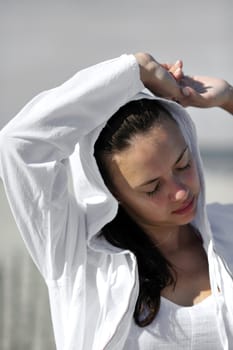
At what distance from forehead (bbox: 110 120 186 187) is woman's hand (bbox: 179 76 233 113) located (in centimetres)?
8

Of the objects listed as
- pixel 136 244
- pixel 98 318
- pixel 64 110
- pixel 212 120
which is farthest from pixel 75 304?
pixel 212 120

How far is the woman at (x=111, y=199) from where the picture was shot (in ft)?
4.23

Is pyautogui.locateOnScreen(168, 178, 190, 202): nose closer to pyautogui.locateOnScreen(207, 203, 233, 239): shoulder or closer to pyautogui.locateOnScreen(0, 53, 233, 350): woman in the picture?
pyautogui.locateOnScreen(0, 53, 233, 350): woman

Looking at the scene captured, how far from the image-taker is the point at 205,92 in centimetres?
141

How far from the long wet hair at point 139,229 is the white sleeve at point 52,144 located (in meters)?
0.03

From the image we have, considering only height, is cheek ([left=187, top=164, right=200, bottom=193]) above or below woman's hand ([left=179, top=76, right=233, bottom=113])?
below

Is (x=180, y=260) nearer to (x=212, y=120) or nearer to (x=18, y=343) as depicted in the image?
(x=18, y=343)

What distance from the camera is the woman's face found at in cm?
129

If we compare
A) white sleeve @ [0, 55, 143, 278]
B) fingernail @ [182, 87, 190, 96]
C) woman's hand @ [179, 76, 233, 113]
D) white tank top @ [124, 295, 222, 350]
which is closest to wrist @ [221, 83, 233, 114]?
woman's hand @ [179, 76, 233, 113]

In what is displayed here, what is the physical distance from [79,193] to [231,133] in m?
10.7

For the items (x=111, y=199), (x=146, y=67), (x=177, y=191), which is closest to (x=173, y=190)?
(x=177, y=191)

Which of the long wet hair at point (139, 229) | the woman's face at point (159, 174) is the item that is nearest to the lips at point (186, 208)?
the woman's face at point (159, 174)

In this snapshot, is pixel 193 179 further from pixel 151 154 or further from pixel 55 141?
pixel 55 141

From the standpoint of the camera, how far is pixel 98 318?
4.34ft
